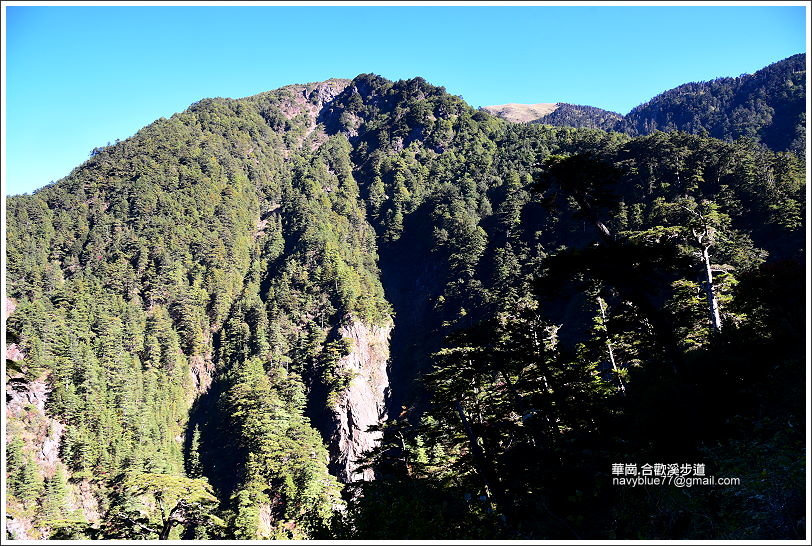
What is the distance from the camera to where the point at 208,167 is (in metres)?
118

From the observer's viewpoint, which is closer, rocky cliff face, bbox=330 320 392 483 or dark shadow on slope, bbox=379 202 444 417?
rocky cliff face, bbox=330 320 392 483

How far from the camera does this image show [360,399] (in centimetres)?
6738

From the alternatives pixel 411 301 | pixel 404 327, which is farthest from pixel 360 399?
pixel 411 301

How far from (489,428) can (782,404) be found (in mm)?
8741

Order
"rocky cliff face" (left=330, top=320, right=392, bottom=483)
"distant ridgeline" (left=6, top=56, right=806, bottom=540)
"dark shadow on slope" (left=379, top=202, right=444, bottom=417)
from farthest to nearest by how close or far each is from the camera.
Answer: "dark shadow on slope" (left=379, top=202, right=444, bottom=417) < "rocky cliff face" (left=330, top=320, right=392, bottom=483) < "distant ridgeline" (left=6, top=56, right=806, bottom=540)

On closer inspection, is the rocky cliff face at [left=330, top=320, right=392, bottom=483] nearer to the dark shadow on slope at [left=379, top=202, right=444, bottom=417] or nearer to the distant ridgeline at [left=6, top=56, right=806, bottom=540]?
the distant ridgeline at [left=6, top=56, right=806, bottom=540]

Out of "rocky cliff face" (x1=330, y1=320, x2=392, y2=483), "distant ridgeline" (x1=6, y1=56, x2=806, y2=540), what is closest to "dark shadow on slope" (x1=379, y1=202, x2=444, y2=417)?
"distant ridgeline" (x1=6, y1=56, x2=806, y2=540)

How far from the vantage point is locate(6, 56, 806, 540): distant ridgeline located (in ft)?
32.1

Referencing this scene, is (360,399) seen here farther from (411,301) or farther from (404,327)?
(411,301)

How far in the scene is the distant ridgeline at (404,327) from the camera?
9773 mm

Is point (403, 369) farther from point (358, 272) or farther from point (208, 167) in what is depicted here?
point (208, 167)

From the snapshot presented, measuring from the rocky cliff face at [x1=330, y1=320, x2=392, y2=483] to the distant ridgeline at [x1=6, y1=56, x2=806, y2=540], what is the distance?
17.4 inches

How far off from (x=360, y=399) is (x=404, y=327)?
29.1 m

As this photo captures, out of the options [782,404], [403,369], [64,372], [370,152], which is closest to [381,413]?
[403,369]
